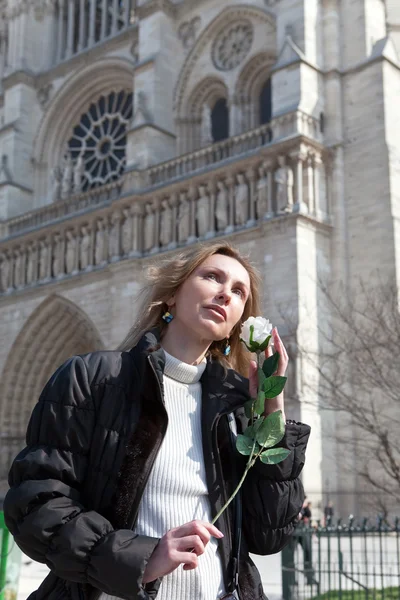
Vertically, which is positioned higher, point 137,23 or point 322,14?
point 137,23

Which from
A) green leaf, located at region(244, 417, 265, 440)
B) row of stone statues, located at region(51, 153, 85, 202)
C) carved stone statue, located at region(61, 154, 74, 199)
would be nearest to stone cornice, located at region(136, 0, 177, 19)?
row of stone statues, located at region(51, 153, 85, 202)

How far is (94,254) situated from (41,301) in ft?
6.99

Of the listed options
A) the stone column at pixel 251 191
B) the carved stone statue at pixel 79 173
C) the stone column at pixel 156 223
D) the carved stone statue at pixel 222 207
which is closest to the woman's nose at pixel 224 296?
the stone column at pixel 251 191

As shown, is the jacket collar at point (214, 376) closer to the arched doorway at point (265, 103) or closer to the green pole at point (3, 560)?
the green pole at point (3, 560)

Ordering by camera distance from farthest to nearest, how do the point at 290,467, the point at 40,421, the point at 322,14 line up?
the point at 322,14, the point at 290,467, the point at 40,421

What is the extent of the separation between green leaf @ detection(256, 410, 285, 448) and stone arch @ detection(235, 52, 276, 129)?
1714 centimetres

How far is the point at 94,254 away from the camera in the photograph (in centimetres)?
1881

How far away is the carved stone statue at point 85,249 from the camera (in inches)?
743

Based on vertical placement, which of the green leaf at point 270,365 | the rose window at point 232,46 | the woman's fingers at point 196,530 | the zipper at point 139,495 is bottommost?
the woman's fingers at point 196,530

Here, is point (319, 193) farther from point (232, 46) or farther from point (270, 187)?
point (232, 46)

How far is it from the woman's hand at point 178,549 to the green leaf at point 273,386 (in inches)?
13.0

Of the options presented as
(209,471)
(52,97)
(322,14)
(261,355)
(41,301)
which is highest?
(52,97)

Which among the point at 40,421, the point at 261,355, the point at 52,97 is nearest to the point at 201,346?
the point at 261,355

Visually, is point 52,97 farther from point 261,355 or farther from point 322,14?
point 261,355
